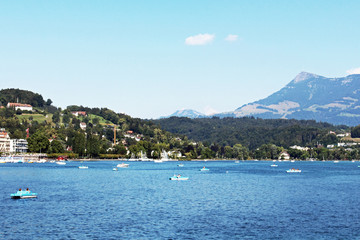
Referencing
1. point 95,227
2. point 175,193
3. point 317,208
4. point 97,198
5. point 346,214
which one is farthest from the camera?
point 175,193

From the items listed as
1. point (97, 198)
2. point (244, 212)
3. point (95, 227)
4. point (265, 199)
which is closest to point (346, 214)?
point (244, 212)

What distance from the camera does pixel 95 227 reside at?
51812mm

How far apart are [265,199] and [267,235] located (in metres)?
31.7

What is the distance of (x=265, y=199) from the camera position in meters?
80.2

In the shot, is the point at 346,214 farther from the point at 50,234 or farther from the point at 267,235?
the point at 50,234

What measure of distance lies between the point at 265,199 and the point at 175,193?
1678 centimetres

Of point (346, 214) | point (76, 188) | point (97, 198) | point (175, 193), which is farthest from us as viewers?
point (76, 188)

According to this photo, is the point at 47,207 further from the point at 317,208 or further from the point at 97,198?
the point at 317,208

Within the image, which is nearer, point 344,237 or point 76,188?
point 344,237

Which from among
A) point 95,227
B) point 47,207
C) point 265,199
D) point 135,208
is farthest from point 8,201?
point 265,199

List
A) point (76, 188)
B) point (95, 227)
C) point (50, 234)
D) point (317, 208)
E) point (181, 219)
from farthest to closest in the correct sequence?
point (76, 188)
point (317, 208)
point (181, 219)
point (95, 227)
point (50, 234)

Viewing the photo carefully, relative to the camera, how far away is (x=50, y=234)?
47.9m

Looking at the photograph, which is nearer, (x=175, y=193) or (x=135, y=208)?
(x=135, y=208)

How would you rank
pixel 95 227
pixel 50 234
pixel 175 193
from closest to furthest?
pixel 50 234
pixel 95 227
pixel 175 193
